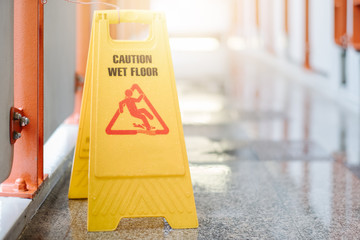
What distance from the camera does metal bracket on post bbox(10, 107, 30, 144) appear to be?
2.68 m

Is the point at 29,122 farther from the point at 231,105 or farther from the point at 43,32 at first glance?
the point at 231,105

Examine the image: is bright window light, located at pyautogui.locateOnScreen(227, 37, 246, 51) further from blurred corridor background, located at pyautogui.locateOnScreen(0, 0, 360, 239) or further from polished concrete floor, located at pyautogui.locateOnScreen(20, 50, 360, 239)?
polished concrete floor, located at pyautogui.locateOnScreen(20, 50, 360, 239)

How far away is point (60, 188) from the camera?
3316 millimetres

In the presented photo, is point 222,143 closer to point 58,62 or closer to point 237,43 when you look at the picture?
point 58,62

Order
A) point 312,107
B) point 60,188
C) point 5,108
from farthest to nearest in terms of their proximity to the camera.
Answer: point 312,107 < point 60,188 < point 5,108

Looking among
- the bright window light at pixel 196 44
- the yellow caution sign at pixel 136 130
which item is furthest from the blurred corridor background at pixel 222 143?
the bright window light at pixel 196 44

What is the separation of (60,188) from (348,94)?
4853mm

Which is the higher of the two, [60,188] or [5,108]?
[5,108]

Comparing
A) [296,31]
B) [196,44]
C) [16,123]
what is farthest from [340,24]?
[196,44]

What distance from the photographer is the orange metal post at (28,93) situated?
2816 mm

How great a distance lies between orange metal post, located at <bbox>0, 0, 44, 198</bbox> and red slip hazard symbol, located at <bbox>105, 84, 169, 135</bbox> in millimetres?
525

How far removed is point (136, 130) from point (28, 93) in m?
0.67

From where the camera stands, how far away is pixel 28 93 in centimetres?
288

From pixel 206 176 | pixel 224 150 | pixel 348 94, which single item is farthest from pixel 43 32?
pixel 348 94
